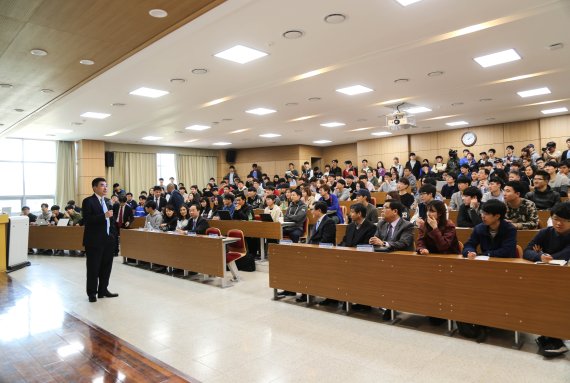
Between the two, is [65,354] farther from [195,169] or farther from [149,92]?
[195,169]

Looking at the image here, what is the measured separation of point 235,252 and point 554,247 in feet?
13.6

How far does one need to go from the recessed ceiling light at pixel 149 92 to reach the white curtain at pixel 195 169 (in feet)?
30.7

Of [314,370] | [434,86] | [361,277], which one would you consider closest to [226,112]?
[434,86]

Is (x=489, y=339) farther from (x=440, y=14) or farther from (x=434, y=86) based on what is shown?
(x=434, y=86)

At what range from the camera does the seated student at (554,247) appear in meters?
2.99

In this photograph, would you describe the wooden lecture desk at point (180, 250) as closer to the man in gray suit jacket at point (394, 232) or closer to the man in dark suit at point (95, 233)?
the man in dark suit at point (95, 233)

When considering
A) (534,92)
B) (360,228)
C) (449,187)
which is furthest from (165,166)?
(360,228)

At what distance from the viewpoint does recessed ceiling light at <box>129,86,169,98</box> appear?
7.44 m

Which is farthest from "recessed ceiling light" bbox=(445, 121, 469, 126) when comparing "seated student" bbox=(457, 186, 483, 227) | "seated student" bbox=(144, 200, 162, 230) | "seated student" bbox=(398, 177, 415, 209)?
"seated student" bbox=(144, 200, 162, 230)

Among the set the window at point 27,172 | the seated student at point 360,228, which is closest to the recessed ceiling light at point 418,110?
the seated student at point 360,228

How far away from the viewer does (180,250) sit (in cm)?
627

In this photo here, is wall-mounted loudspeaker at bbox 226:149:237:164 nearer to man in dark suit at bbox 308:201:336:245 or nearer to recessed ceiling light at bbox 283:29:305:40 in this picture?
recessed ceiling light at bbox 283:29:305:40

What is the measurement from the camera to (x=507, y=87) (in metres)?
8.19

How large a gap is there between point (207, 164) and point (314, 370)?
621 inches
